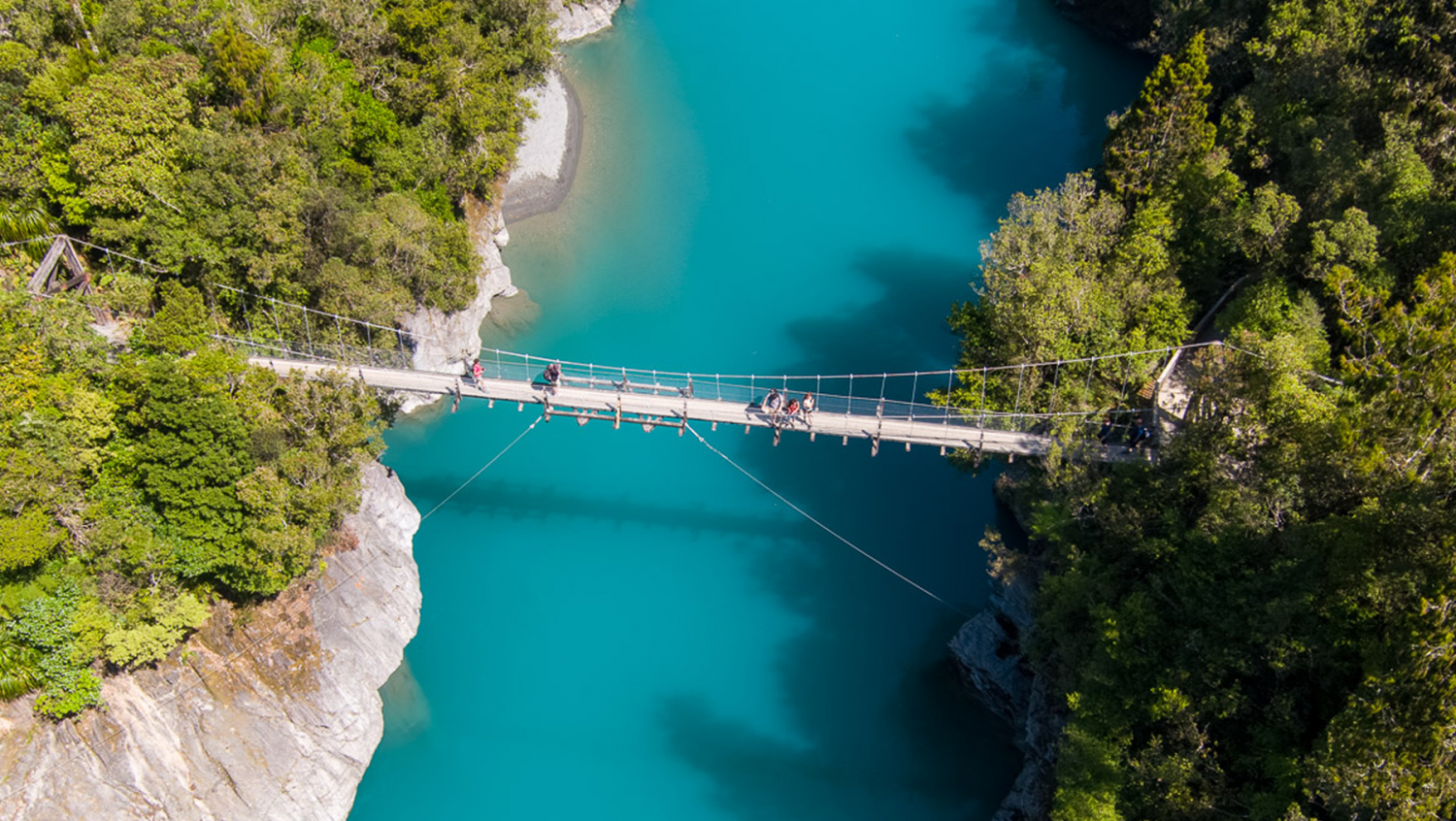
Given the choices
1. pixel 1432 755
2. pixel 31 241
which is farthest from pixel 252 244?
pixel 1432 755

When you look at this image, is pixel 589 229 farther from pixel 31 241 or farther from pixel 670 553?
pixel 31 241

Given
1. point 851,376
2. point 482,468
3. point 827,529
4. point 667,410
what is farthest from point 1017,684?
point 482,468

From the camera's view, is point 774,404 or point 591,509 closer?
point 774,404

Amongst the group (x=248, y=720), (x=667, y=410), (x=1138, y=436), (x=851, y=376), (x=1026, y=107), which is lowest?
(x=248, y=720)

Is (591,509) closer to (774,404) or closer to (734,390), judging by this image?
(734,390)

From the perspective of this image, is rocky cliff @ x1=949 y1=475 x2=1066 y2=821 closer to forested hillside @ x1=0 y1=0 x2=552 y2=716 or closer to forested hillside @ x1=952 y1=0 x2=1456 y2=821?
forested hillside @ x1=952 y1=0 x2=1456 y2=821

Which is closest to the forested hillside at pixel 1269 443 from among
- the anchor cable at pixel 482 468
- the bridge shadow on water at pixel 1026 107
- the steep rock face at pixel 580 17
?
the bridge shadow on water at pixel 1026 107

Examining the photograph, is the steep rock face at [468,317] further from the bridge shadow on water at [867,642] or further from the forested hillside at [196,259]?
the bridge shadow on water at [867,642]
